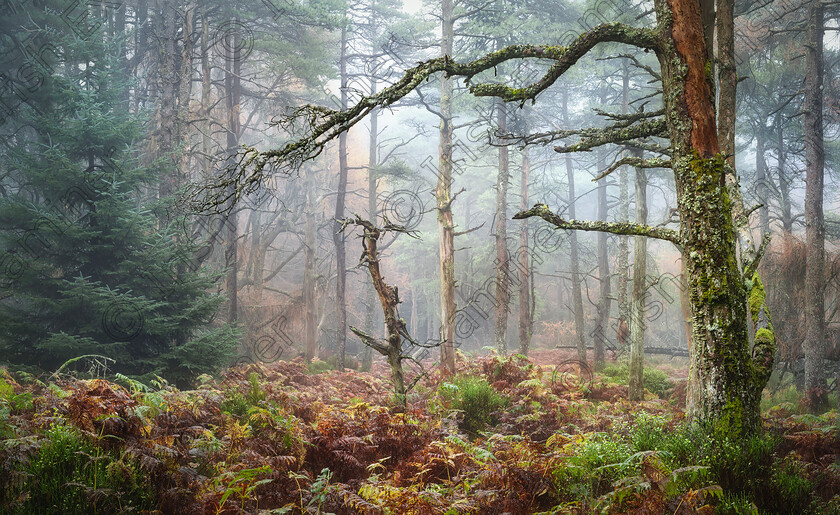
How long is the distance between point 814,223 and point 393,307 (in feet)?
34.6

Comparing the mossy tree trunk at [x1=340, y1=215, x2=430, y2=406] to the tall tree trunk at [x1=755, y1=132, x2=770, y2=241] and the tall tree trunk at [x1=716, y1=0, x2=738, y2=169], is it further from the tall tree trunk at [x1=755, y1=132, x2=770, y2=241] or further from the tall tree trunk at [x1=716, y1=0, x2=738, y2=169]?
the tall tree trunk at [x1=755, y1=132, x2=770, y2=241]

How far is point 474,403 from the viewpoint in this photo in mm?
8547

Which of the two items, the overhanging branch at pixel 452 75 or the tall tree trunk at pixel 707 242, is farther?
the overhanging branch at pixel 452 75

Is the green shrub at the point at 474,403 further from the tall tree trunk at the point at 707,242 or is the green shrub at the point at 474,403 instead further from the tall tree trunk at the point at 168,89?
the tall tree trunk at the point at 168,89

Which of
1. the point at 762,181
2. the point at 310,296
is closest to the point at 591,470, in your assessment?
the point at 310,296

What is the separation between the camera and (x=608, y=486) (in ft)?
13.6

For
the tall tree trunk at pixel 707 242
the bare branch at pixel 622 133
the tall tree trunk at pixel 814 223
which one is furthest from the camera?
the tall tree trunk at pixel 814 223

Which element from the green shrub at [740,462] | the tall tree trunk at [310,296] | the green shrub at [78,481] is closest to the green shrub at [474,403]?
the green shrub at [740,462]

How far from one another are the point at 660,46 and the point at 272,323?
60.0ft

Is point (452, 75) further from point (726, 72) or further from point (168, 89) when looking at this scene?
point (168, 89)

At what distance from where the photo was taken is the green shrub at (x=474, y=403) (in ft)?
26.9

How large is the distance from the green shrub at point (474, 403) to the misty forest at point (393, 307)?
6 cm

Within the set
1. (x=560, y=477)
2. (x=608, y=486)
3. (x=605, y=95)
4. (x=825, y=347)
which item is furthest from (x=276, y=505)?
(x=605, y=95)

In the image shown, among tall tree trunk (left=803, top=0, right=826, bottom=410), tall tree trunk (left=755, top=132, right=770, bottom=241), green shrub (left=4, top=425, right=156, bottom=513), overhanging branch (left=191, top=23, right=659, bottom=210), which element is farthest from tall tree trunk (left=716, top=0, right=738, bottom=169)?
tall tree trunk (left=755, top=132, right=770, bottom=241)
